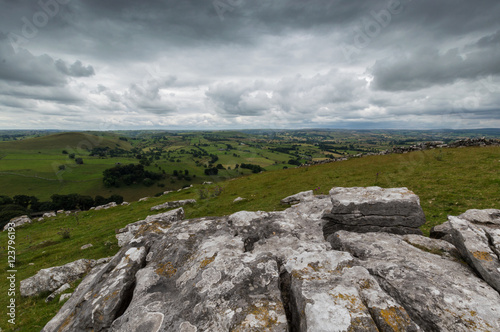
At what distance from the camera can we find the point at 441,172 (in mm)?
22844

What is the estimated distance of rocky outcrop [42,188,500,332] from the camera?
14.3ft

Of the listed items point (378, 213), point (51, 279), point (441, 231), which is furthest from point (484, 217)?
point (51, 279)

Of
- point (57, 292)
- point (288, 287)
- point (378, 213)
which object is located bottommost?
point (57, 292)

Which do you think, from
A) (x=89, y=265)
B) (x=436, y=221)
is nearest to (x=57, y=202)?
(x=89, y=265)

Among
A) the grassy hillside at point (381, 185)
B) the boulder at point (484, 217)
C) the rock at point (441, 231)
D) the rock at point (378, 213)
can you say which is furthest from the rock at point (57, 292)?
the boulder at point (484, 217)

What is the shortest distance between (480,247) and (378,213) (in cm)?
337

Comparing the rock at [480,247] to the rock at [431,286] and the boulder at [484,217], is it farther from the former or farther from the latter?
the boulder at [484,217]

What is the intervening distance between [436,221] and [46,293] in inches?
1003

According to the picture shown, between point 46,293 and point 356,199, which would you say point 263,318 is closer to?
point 356,199

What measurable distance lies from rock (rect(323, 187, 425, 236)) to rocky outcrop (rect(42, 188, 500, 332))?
0.29 ft

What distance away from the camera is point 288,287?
5.62 metres

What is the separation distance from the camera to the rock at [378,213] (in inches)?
339

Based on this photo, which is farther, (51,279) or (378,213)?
(51,279)

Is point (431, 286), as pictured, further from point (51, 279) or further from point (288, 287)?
point (51, 279)
